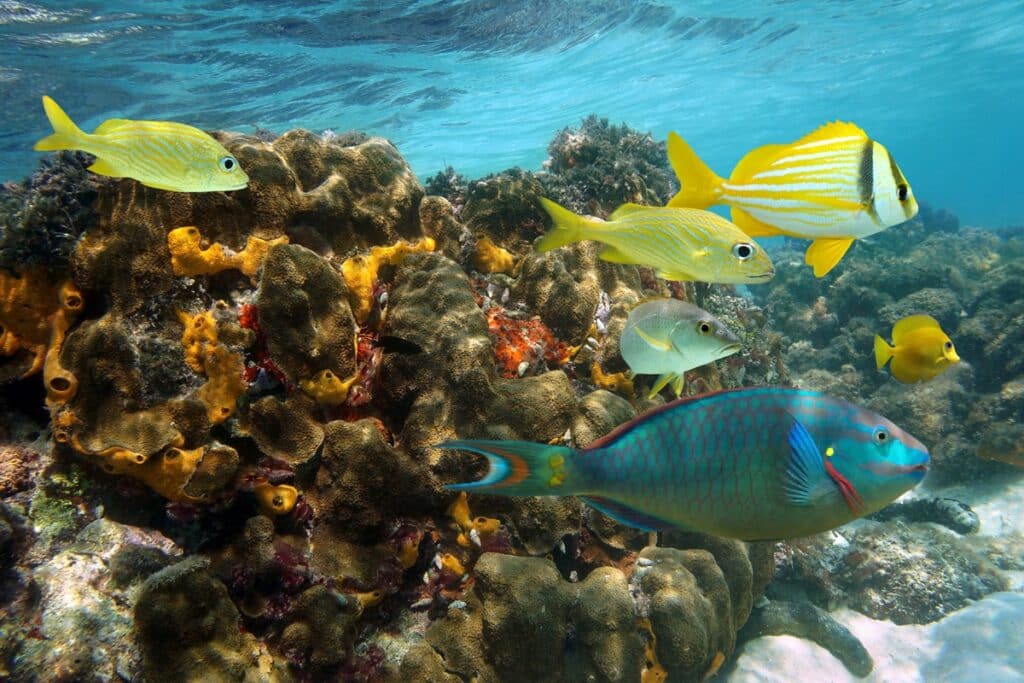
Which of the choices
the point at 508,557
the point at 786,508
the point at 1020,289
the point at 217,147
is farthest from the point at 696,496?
the point at 1020,289

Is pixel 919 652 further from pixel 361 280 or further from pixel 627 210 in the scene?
pixel 361 280

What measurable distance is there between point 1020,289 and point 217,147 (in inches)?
549

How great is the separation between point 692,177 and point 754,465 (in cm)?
160

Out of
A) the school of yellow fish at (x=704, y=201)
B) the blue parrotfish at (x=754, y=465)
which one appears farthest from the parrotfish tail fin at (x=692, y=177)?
the blue parrotfish at (x=754, y=465)

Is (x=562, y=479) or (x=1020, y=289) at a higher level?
(x=562, y=479)

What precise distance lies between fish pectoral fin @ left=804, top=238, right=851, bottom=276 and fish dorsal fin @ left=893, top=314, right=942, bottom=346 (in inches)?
107

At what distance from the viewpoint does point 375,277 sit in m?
3.81

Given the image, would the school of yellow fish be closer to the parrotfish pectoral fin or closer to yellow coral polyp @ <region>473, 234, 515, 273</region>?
the parrotfish pectoral fin

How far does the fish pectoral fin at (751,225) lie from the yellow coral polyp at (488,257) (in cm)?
260

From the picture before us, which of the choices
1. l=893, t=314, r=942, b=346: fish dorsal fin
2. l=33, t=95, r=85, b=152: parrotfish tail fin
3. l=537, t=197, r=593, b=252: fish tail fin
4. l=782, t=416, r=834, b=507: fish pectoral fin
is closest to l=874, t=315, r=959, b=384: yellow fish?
l=893, t=314, r=942, b=346: fish dorsal fin

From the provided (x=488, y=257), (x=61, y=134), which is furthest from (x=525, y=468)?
(x=488, y=257)

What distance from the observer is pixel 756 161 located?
2.28 metres

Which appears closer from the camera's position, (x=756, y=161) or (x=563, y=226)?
(x=756, y=161)

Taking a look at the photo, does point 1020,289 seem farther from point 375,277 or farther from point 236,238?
point 236,238
